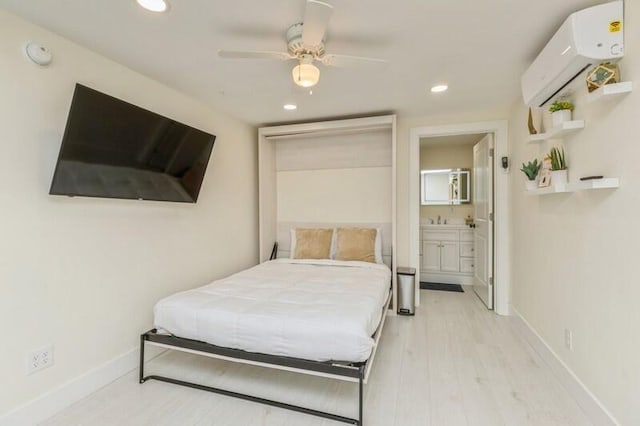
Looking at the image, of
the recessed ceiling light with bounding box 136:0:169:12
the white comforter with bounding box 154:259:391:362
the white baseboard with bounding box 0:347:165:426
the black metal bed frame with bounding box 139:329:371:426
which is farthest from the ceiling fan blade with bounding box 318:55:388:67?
the white baseboard with bounding box 0:347:165:426

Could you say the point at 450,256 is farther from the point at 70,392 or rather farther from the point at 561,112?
the point at 70,392

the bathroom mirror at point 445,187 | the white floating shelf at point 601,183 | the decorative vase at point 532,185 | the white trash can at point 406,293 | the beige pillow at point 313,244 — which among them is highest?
the bathroom mirror at point 445,187

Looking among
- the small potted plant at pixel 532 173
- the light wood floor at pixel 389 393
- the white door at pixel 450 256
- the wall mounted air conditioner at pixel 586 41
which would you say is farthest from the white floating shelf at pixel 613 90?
the white door at pixel 450 256

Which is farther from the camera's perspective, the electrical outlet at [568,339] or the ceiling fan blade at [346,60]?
the electrical outlet at [568,339]

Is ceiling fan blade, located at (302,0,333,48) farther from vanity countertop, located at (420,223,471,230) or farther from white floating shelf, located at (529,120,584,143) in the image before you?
vanity countertop, located at (420,223,471,230)

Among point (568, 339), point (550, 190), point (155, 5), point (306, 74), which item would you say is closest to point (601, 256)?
point (550, 190)

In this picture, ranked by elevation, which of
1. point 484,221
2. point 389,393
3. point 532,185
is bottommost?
point 389,393

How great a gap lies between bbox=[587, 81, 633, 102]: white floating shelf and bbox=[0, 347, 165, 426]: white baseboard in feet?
11.1

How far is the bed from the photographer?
5.69ft

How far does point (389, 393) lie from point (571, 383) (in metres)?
1.15

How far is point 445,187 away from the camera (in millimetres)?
5004

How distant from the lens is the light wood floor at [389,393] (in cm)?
177

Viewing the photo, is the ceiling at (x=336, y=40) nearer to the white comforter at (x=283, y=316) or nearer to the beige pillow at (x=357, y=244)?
the beige pillow at (x=357, y=244)

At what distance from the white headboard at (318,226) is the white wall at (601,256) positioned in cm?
160
